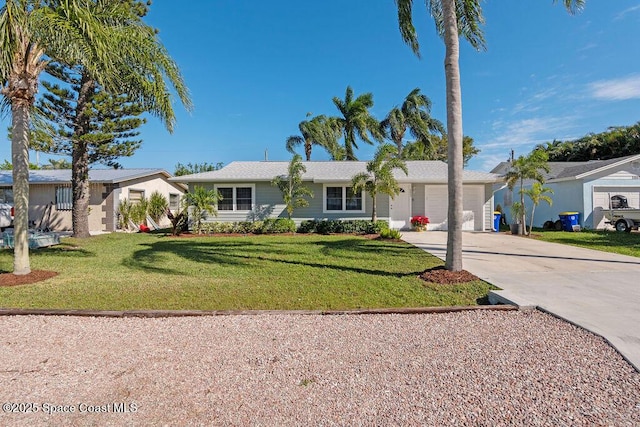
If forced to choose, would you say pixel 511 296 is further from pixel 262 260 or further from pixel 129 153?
pixel 129 153

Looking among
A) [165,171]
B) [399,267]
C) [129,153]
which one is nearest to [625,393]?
[399,267]

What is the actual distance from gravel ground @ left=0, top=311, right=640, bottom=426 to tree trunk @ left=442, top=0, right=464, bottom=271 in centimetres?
217

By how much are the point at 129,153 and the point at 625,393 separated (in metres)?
17.2

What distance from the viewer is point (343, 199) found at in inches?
620

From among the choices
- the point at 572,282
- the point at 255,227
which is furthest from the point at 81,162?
the point at 572,282

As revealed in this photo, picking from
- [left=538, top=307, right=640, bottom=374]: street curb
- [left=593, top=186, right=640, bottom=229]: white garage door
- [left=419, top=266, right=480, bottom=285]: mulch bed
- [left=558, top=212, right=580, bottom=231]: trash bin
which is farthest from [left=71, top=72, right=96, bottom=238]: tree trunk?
[left=593, top=186, right=640, bottom=229]: white garage door

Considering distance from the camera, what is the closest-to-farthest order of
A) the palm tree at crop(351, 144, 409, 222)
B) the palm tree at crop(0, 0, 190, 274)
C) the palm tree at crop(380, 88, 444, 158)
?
the palm tree at crop(0, 0, 190, 274) < the palm tree at crop(351, 144, 409, 222) < the palm tree at crop(380, 88, 444, 158)

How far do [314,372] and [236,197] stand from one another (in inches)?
535

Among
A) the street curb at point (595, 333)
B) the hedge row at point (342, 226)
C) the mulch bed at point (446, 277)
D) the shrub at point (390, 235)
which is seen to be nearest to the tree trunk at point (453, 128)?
the mulch bed at point (446, 277)

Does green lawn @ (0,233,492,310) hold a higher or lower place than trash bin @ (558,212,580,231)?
lower

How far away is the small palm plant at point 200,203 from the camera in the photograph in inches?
553

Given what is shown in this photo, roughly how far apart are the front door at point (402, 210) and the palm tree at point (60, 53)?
1159cm

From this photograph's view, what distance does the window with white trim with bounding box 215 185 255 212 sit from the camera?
15656mm

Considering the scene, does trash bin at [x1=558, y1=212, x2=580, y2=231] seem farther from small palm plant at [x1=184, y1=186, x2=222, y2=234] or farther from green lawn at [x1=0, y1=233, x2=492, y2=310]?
small palm plant at [x1=184, y1=186, x2=222, y2=234]
